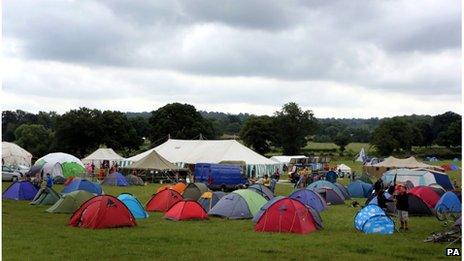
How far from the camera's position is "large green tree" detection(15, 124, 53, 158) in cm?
9606

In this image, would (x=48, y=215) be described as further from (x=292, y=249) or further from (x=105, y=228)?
(x=292, y=249)

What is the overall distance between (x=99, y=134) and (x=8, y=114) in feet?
283

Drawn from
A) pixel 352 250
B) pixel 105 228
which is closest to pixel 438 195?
pixel 352 250

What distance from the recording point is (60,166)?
147 feet

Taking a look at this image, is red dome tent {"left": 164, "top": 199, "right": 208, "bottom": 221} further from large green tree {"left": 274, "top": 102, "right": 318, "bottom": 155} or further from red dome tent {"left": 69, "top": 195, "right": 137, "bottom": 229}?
large green tree {"left": 274, "top": 102, "right": 318, "bottom": 155}

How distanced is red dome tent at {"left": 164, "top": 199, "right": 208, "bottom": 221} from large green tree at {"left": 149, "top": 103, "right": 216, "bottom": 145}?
69.2m

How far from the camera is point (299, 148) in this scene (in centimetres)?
10938

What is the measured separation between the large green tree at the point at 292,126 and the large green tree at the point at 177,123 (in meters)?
17.8

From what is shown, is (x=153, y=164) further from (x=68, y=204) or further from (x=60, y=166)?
(x=68, y=204)

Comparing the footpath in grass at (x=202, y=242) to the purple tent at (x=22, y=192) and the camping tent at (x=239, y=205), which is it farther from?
the purple tent at (x=22, y=192)

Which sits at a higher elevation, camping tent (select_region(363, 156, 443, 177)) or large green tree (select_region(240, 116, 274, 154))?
large green tree (select_region(240, 116, 274, 154))

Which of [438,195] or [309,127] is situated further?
[309,127]

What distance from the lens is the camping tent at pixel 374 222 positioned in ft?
57.3

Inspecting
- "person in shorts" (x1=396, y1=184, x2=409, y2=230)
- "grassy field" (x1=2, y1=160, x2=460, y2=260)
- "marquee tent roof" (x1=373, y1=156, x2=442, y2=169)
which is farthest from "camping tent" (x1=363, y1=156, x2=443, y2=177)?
"person in shorts" (x1=396, y1=184, x2=409, y2=230)
